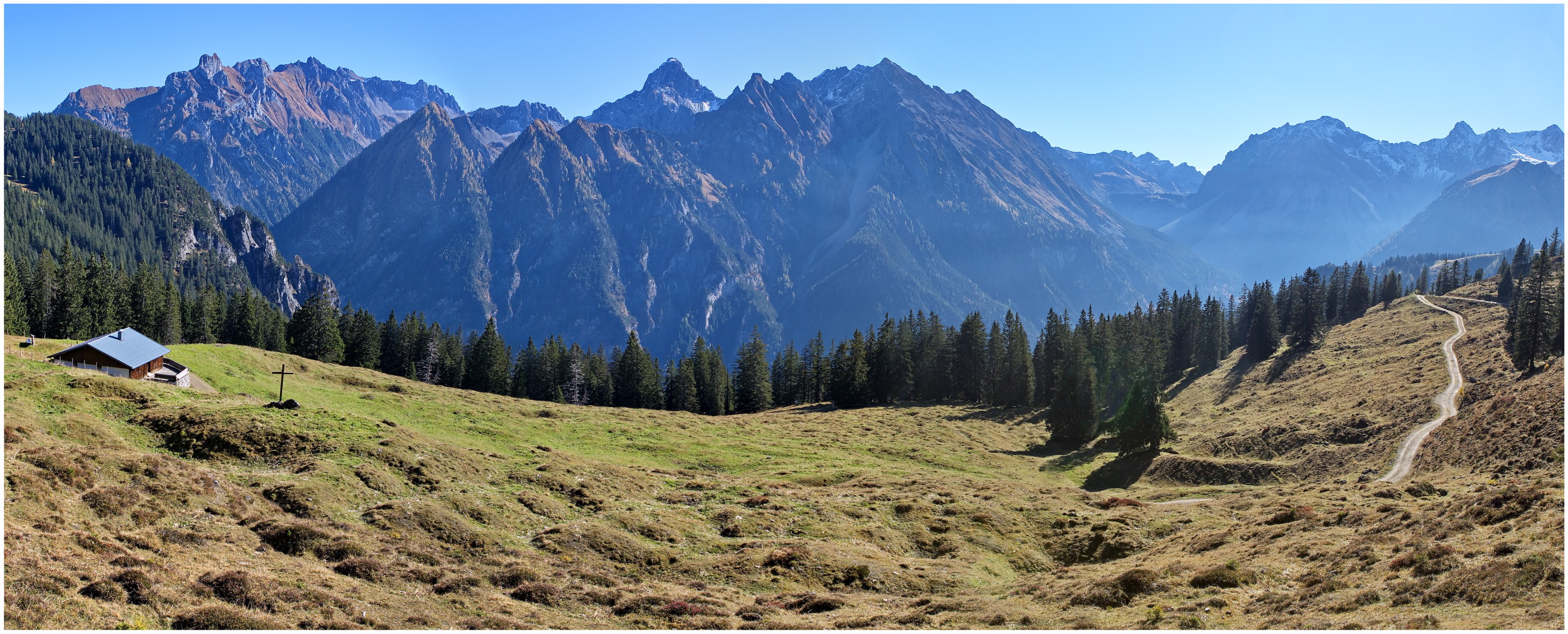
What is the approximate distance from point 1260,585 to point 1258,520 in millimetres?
15253

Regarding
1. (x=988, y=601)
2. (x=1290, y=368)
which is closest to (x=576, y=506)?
(x=988, y=601)

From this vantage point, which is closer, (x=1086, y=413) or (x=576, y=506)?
(x=576, y=506)

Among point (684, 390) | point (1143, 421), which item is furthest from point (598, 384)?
point (1143, 421)

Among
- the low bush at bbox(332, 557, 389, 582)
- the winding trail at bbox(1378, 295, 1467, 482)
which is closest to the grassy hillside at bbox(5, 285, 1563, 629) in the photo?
the low bush at bbox(332, 557, 389, 582)

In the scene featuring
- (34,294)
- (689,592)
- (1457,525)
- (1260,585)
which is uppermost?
(34,294)

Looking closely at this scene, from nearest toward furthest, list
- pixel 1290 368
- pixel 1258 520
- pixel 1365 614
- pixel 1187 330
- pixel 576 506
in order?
pixel 1365 614, pixel 1258 520, pixel 576 506, pixel 1290 368, pixel 1187 330

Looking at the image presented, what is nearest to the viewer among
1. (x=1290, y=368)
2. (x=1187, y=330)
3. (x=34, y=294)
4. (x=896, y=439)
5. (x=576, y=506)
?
(x=576, y=506)

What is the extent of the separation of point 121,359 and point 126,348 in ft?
11.8

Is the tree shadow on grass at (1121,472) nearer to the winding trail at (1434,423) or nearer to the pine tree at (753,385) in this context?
the winding trail at (1434,423)

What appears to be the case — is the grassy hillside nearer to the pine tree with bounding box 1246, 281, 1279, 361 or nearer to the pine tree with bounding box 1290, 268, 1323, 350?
the pine tree with bounding box 1290, 268, 1323, 350

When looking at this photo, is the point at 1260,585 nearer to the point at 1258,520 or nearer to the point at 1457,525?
the point at 1457,525

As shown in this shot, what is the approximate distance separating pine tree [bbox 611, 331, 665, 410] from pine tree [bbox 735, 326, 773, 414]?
14.6 m

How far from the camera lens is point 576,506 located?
165 feet

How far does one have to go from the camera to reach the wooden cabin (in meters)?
67.7
